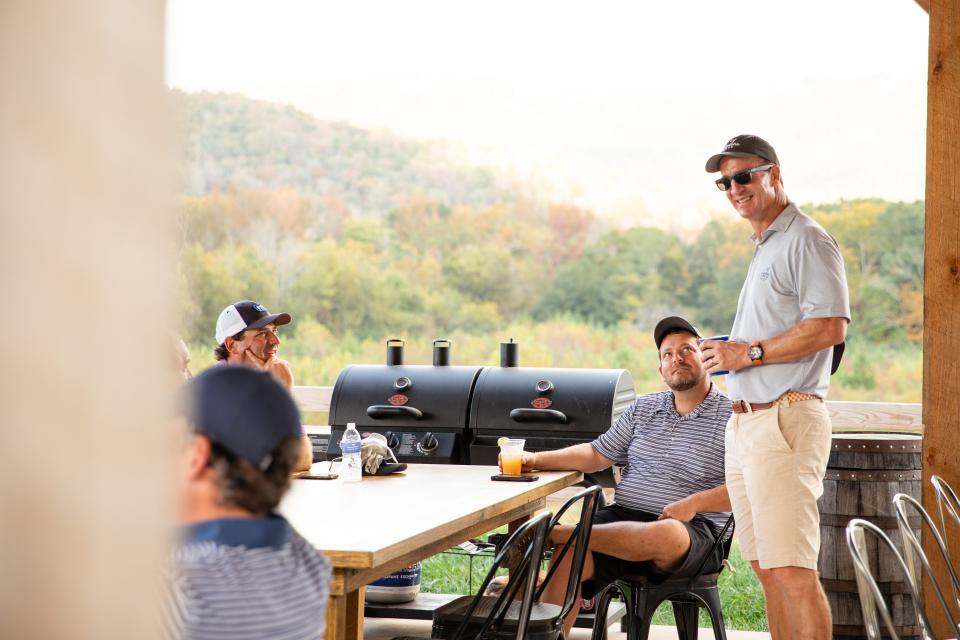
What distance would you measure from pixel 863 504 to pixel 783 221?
1.23 meters

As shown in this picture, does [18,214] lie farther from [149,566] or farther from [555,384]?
[555,384]

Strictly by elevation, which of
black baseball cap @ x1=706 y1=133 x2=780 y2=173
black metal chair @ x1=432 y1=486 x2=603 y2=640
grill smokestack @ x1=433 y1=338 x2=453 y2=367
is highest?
black baseball cap @ x1=706 y1=133 x2=780 y2=173

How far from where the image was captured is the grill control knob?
4984mm

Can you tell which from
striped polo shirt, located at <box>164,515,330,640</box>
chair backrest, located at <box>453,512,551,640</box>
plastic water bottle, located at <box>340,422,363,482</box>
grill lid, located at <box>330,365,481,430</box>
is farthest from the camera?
grill lid, located at <box>330,365,481,430</box>

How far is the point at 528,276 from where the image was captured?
14945 mm

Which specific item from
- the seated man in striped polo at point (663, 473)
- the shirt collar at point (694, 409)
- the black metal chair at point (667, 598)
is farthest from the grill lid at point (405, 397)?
the black metal chair at point (667, 598)

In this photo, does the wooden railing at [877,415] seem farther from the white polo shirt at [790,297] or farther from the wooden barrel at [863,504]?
the white polo shirt at [790,297]

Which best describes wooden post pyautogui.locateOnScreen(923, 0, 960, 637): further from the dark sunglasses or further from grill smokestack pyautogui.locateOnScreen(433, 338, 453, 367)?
grill smokestack pyautogui.locateOnScreen(433, 338, 453, 367)

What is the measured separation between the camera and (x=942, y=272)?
410 centimetres

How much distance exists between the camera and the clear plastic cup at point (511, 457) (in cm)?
402

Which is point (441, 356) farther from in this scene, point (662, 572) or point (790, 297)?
point (790, 297)

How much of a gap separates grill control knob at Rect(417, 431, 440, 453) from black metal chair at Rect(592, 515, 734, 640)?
1.23 meters

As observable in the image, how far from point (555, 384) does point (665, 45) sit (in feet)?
37.8

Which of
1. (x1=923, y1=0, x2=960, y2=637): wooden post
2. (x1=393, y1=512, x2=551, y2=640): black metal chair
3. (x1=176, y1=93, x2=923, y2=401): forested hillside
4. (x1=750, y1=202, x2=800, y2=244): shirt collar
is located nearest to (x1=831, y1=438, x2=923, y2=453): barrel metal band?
(x1=923, y1=0, x2=960, y2=637): wooden post
